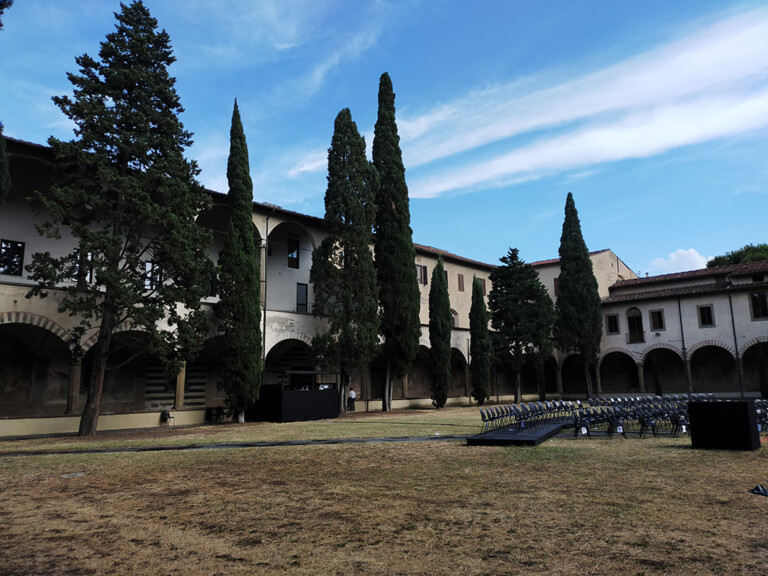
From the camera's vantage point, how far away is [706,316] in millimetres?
33312

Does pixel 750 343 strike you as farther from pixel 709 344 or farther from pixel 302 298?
pixel 302 298

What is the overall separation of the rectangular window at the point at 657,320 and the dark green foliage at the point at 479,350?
38.0 ft

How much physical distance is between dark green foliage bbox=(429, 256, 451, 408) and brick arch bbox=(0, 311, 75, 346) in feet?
57.8

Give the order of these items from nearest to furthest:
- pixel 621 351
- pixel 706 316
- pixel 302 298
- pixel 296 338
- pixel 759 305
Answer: pixel 296 338
pixel 302 298
pixel 759 305
pixel 706 316
pixel 621 351

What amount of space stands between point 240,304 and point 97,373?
546 centimetres

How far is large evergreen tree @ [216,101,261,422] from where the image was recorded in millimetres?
20047

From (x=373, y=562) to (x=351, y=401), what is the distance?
22.0m

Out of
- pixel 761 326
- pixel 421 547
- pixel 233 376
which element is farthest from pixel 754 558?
pixel 761 326

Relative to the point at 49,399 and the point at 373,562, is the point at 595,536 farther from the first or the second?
the point at 49,399

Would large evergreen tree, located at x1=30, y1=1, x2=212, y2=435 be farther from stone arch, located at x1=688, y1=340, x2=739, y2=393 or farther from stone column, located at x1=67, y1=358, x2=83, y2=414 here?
stone arch, located at x1=688, y1=340, x2=739, y2=393

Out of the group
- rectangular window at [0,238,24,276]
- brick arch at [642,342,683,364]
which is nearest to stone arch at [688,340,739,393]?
brick arch at [642,342,683,364]

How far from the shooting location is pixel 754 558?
415 cm

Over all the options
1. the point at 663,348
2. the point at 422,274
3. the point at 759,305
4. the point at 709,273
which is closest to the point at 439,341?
the point at 422,274

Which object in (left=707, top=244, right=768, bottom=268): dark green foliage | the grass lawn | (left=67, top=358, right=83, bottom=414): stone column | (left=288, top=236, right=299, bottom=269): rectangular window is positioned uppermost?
(left=707, top=244, right=768, bottom=268): dark green foliage
